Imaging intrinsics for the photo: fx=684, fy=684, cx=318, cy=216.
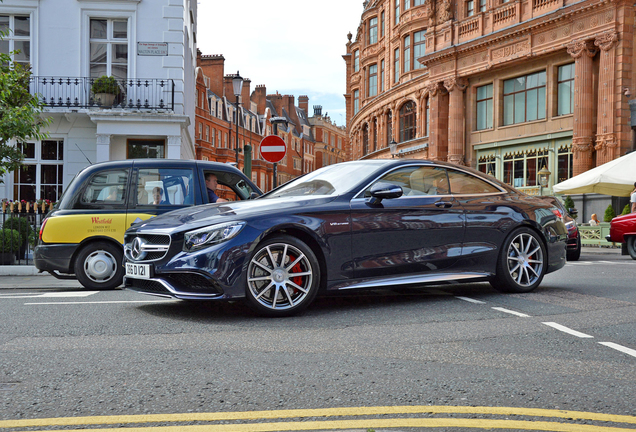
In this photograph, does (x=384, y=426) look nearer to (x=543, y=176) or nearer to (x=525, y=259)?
(x=525, y=259)

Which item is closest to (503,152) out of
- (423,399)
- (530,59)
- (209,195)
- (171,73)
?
(530,59)

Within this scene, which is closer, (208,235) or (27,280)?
(208,235)

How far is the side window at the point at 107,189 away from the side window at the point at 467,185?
14.1ft

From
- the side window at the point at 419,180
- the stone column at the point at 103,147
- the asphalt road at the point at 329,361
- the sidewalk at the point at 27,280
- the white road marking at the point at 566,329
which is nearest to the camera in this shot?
the asphalt road at the point at 329,361

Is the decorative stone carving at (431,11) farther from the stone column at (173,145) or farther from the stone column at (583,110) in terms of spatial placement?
the stone column at (173,145)

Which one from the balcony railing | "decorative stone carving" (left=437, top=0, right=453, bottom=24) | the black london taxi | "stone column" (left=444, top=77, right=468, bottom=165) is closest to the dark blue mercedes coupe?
the black london taxi

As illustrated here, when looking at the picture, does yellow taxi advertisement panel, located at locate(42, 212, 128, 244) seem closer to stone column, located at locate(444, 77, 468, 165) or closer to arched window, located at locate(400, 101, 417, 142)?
stone column, located at locate(444, 77, 468, 165)

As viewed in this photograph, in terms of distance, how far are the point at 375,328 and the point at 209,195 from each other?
4260 millimetres

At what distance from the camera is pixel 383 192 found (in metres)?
6.54

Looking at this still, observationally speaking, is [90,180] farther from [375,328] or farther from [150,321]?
[375,328]

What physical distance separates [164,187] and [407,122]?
38.9m

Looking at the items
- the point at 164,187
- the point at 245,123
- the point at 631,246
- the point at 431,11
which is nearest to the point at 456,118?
the point at 431,11

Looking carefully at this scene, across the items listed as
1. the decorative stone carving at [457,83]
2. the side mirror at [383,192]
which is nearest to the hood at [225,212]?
the side mirror at [383,192]

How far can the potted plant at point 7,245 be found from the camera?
12.9 meters
